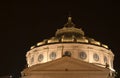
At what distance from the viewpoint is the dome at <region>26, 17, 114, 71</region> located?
6488 cm

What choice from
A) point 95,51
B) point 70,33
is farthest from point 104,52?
point 70,33

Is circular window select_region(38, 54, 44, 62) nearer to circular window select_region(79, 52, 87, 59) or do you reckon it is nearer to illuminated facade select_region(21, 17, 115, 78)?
illuminated facade select_region(21, 17, 115, 78)

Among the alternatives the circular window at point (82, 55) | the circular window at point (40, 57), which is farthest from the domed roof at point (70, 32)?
the circular window at point (40, 57)

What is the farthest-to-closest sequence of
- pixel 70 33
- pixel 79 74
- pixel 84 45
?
pixel 70 33 < pixel 84 45 < pixel 79 74

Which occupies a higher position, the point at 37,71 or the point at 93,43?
the point at 93,43

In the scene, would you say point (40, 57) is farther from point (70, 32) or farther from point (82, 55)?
point (70, 32)

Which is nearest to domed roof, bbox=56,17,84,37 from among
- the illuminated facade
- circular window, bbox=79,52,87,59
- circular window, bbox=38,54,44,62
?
the illuminated facade

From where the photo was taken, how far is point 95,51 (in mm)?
66938

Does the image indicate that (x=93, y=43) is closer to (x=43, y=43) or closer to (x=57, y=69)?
(x=43, y=43)

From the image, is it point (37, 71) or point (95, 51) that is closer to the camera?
point (37, 71)

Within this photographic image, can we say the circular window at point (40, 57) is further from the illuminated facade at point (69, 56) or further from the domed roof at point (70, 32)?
the domed roof at point (70, 32)

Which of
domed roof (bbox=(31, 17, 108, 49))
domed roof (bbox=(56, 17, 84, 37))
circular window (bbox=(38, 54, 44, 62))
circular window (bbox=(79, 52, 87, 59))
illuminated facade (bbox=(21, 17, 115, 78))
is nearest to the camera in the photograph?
illuminated facade (bbox=(21, 17, 115, 78))

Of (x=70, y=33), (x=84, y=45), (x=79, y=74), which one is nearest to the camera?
(x=79, y=74)

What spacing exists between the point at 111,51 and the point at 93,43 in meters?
4.74
